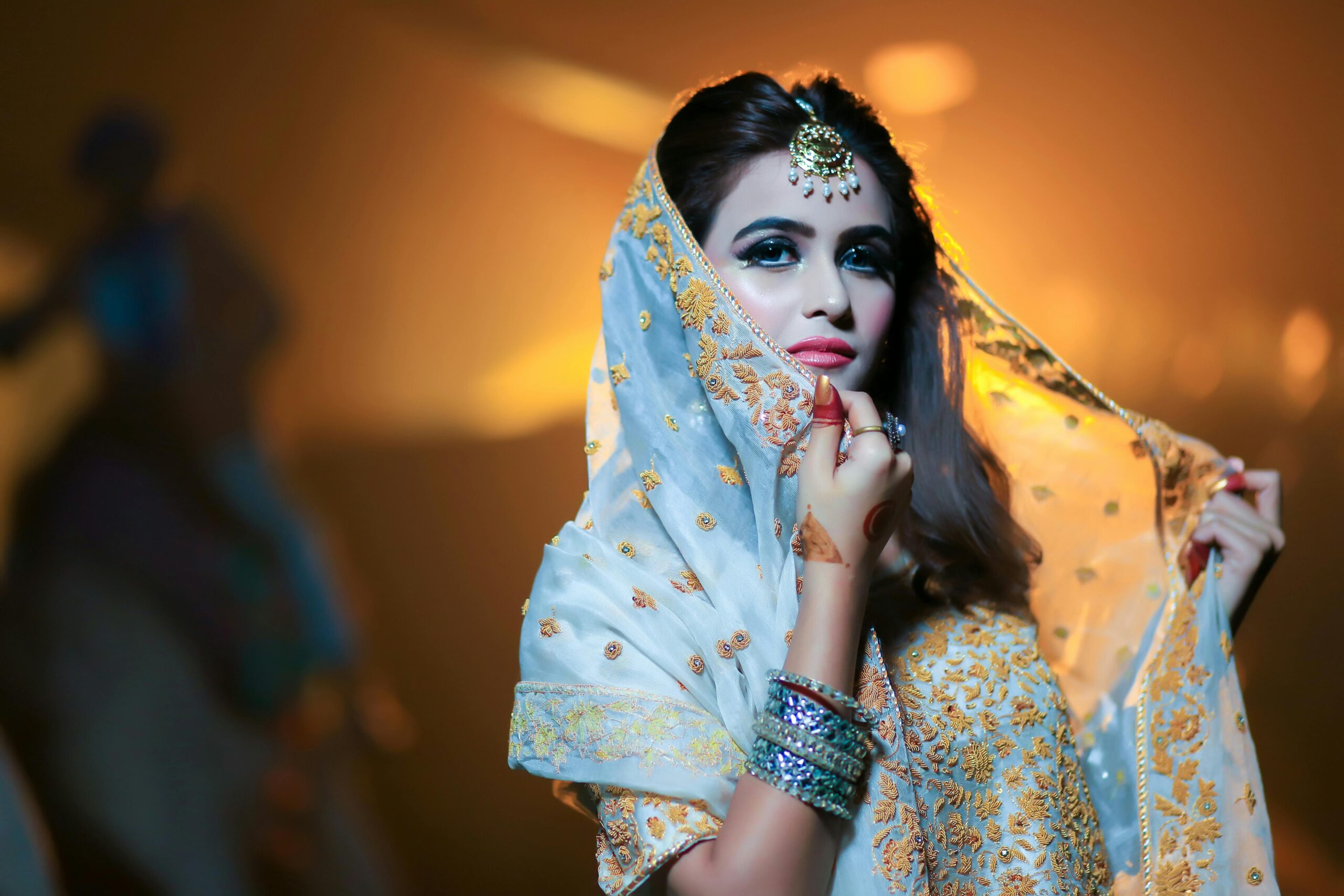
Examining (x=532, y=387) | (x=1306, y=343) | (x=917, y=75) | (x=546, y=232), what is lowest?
(x=532, y=387)

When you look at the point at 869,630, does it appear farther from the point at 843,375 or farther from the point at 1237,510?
the point at 1237,510

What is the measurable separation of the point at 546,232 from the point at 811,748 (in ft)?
5.79

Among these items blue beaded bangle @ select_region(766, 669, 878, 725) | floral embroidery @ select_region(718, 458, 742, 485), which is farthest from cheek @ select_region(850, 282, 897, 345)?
blue beaded bangle @ select_region(766, 669, 878, 725)

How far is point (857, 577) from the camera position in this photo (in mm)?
930

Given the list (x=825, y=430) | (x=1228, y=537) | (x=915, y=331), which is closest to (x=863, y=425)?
(x=825, y=430)

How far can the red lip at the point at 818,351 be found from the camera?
1.15 meters

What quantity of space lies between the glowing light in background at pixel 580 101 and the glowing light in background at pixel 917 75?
20.9 inches

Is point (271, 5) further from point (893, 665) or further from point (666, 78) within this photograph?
point (893, 665)

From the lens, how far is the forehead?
1199mm

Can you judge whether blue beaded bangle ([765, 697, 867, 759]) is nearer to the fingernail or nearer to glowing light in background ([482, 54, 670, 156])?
the fingernail

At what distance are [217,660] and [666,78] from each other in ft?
5.55

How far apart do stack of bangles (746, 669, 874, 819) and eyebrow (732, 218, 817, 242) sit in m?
0.55

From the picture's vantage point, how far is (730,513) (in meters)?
1.09

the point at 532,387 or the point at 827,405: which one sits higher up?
the point at 532,387
